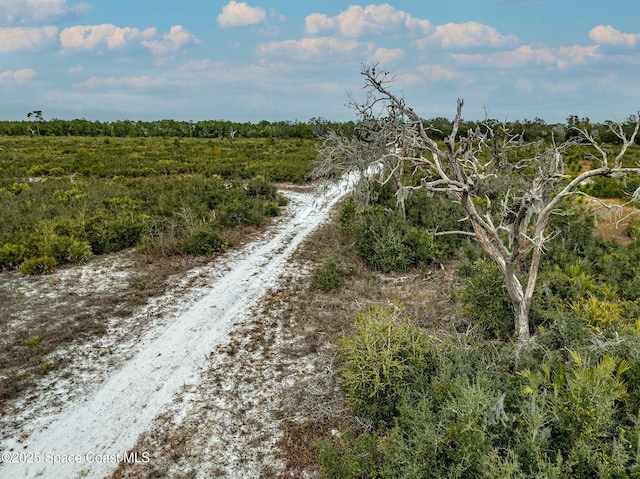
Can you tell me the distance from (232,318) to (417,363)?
389 cm

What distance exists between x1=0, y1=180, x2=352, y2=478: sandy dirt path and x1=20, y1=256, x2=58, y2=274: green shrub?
367 cm

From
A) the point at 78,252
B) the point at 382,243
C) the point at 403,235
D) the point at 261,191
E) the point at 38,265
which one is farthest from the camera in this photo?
the point at 261,191

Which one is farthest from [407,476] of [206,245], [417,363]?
[206,245]

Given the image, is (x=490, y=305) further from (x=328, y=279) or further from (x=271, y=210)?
(x=271, y=210)

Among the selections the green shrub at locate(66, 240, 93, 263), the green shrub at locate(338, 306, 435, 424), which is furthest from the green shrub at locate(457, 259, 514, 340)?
the green shrub at locate(66, 240, 93, 263)

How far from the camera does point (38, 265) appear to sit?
31.5 ft

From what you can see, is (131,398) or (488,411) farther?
(131,398)

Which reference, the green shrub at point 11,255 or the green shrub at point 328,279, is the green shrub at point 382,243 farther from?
the green shrub at point 11,255

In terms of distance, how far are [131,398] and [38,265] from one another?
580cm

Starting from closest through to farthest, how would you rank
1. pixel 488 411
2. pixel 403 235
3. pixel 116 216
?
pixel 488 411, pixel 403 235, pixel 116 216

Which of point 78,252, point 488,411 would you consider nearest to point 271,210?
point 78,252

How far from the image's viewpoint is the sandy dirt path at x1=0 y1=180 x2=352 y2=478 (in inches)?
176

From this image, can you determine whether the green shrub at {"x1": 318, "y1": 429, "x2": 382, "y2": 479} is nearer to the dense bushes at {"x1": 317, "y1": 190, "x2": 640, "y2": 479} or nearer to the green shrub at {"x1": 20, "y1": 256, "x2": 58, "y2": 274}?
the dense bushes at {"x1": 317, "y1": 190, "x2": 640, "y2": 479}

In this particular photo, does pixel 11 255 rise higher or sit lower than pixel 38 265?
higher
